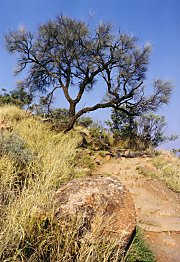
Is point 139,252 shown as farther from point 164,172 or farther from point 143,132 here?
point 143,132

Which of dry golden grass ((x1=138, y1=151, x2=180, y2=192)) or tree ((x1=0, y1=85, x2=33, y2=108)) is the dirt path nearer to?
dry golden grass ((x1=138, y1=151, x2=180, y2=192))

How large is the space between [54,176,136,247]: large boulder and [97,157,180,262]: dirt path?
1.05 meters

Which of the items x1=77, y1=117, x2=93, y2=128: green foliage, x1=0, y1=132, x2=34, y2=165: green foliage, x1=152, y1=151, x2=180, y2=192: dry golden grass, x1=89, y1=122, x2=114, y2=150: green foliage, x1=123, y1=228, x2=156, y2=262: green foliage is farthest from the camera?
x1=77, y1=117, x2=93, y2=128: green foliage

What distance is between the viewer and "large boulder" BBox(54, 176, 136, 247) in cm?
281

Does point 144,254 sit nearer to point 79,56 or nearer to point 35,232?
point 35,232

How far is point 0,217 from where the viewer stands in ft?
9.41

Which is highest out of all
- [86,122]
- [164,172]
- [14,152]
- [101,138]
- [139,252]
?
[86,122]

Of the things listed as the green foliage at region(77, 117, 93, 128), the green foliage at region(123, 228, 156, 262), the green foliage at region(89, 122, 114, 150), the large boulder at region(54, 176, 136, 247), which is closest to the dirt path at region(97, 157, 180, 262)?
the green foliage at region(123, 228, 156, 262)

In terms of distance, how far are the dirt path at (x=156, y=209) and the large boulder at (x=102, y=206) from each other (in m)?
1.05

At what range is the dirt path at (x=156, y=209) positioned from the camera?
4.05 meters

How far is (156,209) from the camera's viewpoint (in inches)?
220

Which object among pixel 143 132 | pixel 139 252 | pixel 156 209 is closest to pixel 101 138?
pixel 143 132

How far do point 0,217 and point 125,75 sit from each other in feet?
38.9

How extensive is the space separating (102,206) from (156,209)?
2.94 metres
